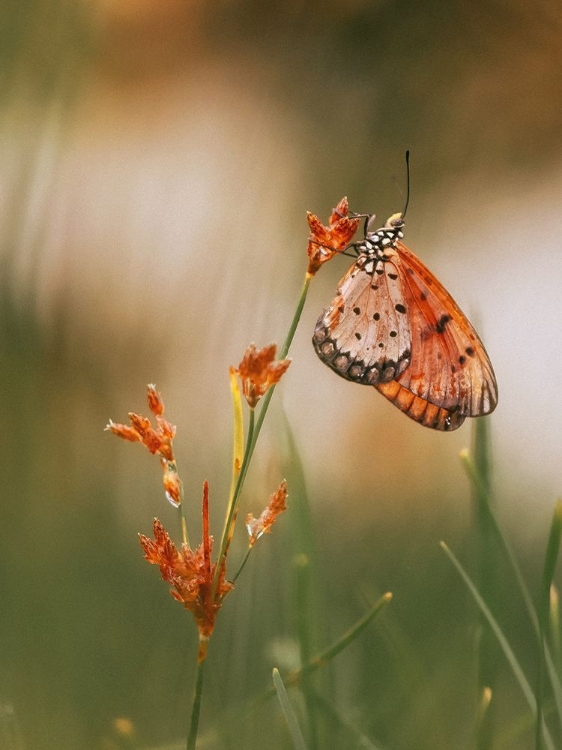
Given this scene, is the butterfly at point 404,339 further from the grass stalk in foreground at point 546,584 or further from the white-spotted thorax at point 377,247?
the grass stalk in foreground at point 546,584

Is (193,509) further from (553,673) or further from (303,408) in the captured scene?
(553,673)

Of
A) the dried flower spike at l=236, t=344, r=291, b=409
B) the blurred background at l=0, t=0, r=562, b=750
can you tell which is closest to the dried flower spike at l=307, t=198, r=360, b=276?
the dried flower spike at l=236, t=344, r=291, b=409

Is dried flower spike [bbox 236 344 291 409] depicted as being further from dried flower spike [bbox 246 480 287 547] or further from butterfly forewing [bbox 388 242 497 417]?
butterfly forewing [bbox 388 242 497 417]

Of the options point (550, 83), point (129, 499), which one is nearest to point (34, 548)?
point (129, 499)

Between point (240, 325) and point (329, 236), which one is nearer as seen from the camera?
point (329, 236)

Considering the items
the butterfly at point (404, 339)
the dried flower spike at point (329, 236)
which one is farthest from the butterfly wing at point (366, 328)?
the dried flower spike at point (329, 236)

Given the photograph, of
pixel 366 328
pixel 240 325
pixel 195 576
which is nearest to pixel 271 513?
pixel 195 576

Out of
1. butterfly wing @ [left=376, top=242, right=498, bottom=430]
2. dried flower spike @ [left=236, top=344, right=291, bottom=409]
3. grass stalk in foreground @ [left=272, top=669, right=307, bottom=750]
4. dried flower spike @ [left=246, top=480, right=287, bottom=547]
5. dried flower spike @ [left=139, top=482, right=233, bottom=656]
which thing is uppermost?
butterfly wing @ [left=376, top=242, right=498, bottom=430]

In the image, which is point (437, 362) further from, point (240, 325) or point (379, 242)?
point (240, 325)
